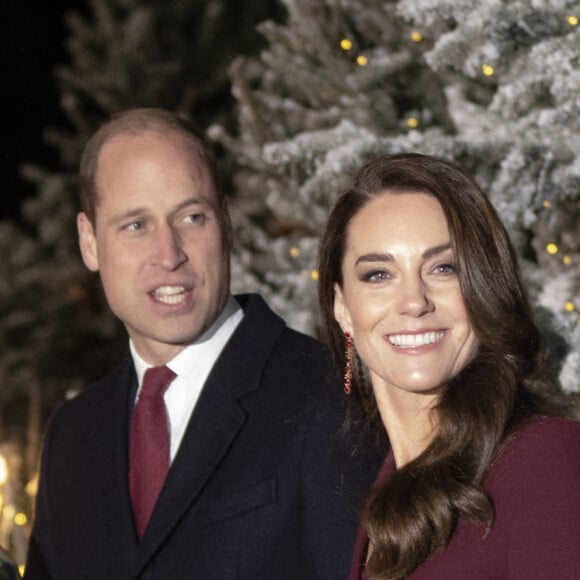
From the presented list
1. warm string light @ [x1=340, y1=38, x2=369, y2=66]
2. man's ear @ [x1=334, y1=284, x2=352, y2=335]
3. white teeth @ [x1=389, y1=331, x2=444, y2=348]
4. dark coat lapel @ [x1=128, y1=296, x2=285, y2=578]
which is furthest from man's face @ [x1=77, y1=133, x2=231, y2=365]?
warm string light @ [x1=340, y1=38, x2=369, y2=66]

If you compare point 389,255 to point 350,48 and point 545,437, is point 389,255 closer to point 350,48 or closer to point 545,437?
point 545,437

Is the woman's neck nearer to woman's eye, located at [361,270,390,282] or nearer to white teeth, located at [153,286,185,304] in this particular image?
woman's eye, located at [361,270,390,282]

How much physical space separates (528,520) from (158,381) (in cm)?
112

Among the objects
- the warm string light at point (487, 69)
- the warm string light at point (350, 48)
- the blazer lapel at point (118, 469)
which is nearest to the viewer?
the blazer lapel at point (118, 469)

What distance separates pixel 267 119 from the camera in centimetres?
468

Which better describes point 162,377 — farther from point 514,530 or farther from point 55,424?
point 514,530

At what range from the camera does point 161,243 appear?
104 inches

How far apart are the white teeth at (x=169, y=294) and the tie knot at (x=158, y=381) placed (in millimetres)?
176

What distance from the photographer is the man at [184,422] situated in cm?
246

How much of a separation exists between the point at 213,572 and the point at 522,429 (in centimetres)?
81

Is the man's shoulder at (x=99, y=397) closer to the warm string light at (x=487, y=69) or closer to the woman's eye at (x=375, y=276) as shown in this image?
the woman's eye at (x=375, y=276)

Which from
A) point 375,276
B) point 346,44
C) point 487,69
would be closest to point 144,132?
point 375,276

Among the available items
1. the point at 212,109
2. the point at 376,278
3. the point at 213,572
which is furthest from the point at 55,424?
the point at 212,109

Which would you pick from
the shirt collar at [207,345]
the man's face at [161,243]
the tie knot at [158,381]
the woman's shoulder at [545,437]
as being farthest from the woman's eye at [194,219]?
the woman's shoulder at [545,437]
